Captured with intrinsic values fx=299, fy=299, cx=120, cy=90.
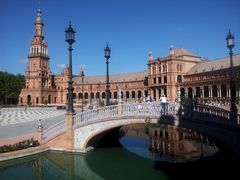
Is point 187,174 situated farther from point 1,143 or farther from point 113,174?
point 1,143

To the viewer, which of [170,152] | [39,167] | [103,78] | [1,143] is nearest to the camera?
[39,167]

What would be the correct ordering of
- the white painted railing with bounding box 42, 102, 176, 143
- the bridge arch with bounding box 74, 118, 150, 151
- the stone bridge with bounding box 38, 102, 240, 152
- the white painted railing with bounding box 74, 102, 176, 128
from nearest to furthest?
the stone bridge with bounding box 38, 102, 240, 152, the white painted railing with bounding box 74, 102, 176, 128, the white painted railing with bounding box 42, 102, 176, 143, the bridge arch with bounding box 74, 118, 150, 151

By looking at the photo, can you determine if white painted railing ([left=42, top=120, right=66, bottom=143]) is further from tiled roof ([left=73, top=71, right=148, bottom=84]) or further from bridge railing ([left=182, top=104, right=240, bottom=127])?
tiled roof ([left=73, top=71, right=148, bottom=84])

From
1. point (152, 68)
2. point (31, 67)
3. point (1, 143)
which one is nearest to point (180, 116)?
point (1, 143)

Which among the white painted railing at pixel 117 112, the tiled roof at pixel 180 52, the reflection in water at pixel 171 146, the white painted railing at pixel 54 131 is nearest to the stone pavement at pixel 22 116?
the white painted railing at pixel 54 131

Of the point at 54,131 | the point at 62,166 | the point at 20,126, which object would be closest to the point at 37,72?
the point at 20,126

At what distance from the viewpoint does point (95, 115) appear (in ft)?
66.0

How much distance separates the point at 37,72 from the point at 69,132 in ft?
297

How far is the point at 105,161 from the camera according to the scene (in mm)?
19328

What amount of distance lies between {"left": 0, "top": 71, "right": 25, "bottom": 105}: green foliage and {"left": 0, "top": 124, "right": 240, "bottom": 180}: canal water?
268ft

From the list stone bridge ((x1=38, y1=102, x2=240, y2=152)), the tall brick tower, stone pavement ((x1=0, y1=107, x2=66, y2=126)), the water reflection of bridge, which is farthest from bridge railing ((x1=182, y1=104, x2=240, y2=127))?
the tall brick tower

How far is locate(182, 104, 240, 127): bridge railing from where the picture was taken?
1385cm

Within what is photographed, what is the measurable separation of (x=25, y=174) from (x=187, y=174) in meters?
8.72

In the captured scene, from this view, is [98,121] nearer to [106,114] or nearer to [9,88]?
[106,114]
